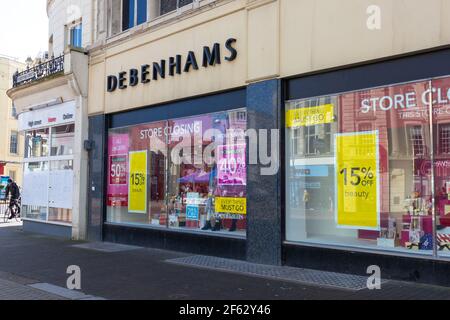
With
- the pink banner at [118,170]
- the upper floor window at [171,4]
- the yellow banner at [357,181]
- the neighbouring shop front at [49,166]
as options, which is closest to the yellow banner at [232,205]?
the yellow banner at [357,181]

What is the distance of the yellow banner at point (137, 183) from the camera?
41.2 ft

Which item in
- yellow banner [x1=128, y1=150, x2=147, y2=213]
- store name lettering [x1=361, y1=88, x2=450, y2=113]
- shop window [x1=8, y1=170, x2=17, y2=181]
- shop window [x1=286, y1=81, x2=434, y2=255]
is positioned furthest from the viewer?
shop window [x1=8, y1=170, x2=17, y2=181]

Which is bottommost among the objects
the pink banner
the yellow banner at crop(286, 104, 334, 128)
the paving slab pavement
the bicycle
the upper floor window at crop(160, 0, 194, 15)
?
the paving slab pavement

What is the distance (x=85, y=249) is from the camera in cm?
1191

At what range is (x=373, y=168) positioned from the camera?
8.12 metres

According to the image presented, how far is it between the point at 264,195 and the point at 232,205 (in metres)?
1.14

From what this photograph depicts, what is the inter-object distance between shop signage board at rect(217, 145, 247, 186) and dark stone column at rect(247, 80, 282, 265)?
0.46m

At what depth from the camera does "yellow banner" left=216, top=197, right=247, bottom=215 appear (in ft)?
32.4

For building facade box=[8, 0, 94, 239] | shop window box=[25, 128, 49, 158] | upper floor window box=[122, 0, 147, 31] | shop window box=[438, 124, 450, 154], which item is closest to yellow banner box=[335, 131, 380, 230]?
shop window box=[438, 124, 450, 154]

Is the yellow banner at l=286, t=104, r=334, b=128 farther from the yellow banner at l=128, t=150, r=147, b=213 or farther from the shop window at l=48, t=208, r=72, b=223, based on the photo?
the shop window at l=48, t=208, r=72, b=223
